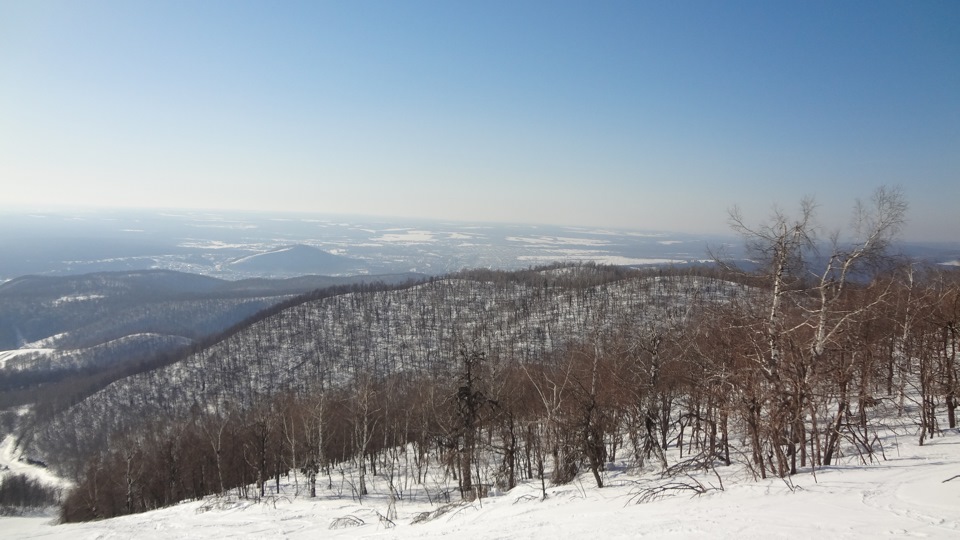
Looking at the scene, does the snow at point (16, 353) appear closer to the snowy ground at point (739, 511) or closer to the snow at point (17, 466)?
the snow at point (17, 466)

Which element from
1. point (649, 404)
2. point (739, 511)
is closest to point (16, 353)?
point (649, 404)

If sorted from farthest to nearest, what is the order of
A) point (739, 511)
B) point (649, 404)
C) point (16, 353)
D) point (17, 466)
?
1. point (16, 353)
2. point (17, 466)
3. point (649, 404)
4. point (739, 511)

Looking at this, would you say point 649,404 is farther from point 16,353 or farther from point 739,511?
point 16,353

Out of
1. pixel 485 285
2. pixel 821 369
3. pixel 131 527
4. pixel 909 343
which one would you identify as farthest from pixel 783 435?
pixel 485 285

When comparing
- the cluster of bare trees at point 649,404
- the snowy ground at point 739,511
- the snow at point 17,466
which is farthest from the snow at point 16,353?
the snowy ground at point 739,511

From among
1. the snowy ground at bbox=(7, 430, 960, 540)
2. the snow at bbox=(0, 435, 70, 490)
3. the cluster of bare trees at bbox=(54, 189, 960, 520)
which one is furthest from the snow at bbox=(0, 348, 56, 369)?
the snowy ground at bbox=(7, 430, 960, 540)

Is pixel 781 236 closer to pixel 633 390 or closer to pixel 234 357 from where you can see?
pixel 633 390
